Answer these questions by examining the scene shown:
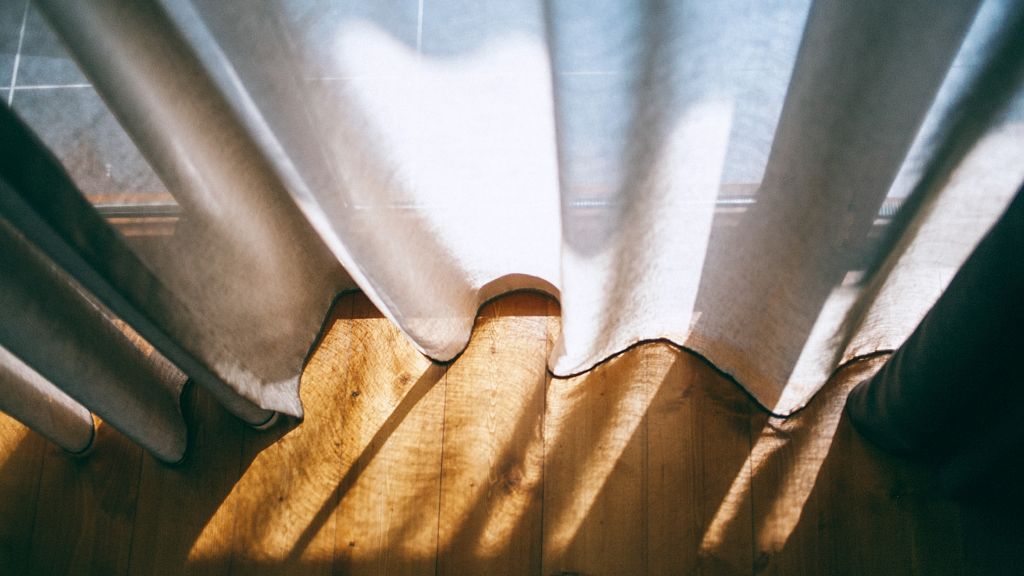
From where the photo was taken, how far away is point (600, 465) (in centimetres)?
106

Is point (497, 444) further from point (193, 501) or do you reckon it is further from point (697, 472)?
point (193, 501)

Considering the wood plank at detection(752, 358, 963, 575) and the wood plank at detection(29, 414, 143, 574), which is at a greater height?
the wood plank at detection(752, 358, 963, 575)

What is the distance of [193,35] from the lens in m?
0.64

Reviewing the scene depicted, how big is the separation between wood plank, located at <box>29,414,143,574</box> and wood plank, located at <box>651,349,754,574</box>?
819 millimetres

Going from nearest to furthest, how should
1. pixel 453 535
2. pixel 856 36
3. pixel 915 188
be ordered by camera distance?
pixel 856 36, pixel 915 188, pixel 453 535

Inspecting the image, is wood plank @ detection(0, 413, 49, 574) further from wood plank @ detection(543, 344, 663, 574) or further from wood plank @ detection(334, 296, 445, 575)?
wood plank @ detection(543, 344, 663, 574)

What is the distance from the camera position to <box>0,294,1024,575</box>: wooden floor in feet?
3.33

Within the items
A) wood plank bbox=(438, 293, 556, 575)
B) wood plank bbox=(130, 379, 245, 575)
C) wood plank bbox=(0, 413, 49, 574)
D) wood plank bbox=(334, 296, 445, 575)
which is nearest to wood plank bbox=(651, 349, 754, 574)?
wood plank bbox=(438, 293, 556, 575)

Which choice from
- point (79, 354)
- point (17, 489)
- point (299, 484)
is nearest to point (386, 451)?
point (299, 484)

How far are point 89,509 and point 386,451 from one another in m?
0.48

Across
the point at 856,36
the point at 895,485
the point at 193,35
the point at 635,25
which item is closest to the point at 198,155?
the point at 193,35

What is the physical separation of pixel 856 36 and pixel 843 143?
0.11m

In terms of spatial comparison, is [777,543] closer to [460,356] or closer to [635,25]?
[460,356]

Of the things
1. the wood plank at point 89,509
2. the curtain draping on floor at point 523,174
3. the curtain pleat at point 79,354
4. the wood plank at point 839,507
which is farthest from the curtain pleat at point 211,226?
the wood plank at point 839,507
